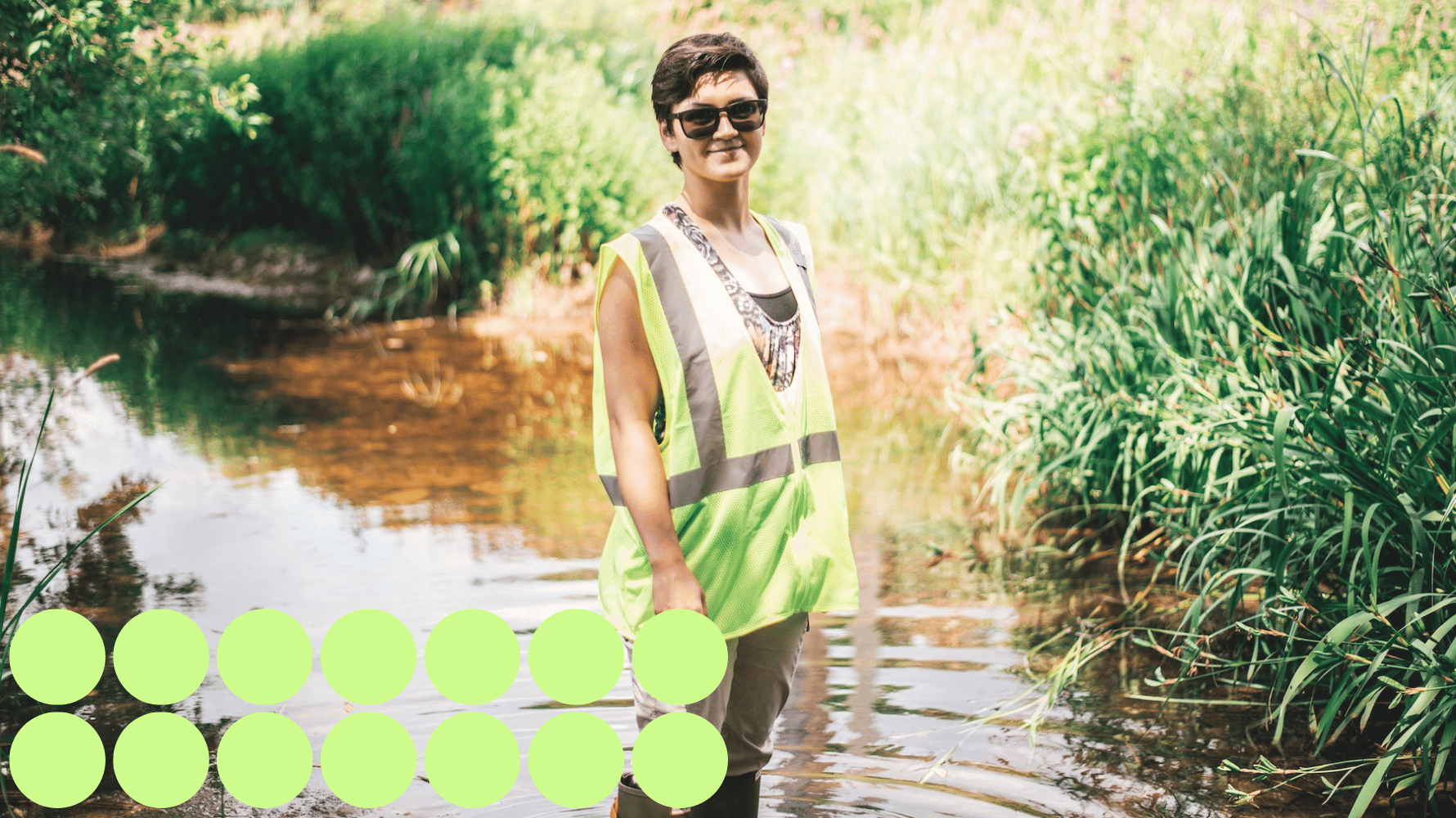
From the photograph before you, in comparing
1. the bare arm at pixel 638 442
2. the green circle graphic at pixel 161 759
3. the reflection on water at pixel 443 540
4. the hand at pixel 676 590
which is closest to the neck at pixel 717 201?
the bare arm at pixel 638 442

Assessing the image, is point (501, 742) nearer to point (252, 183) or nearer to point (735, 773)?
point (735, 773)

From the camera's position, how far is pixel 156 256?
500 inches

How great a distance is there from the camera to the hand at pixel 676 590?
212 centimetres

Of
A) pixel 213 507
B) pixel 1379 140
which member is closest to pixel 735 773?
pixel 1379 140

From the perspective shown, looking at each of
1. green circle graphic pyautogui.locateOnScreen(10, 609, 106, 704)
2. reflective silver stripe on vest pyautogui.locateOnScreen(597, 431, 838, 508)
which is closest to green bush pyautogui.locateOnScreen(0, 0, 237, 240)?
green circle graphic pyautogui.locateOnScreen(10, 609, 106, 704)

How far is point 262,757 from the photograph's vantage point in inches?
80.5

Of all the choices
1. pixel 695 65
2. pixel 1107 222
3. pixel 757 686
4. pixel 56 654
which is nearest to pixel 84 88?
pixel 56 654

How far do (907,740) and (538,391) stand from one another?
4518 millimetres

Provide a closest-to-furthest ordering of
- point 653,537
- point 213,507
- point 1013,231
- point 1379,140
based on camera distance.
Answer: point 653,537 < point 1379,140 < point 213,507 < point 1013,231

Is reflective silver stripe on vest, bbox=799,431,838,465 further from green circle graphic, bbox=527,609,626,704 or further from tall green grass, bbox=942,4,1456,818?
tall green grass, bbox=942,4,1456,818

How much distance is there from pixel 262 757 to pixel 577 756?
1.72 ft

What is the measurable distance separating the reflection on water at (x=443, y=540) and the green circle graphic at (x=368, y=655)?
1148mm

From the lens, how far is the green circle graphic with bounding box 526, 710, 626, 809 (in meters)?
1.98

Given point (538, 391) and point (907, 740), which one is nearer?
point (907, 740)
